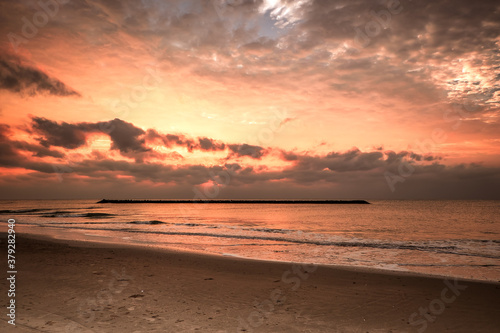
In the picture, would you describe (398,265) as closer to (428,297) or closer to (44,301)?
Answer: (428,297)

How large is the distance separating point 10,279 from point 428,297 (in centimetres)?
1442

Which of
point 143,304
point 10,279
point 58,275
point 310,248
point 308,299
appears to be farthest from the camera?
point 310,248

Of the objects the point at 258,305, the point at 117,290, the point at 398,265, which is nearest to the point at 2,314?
the point at 117,290

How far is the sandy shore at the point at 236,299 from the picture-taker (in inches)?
289

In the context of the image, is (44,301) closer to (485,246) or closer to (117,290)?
(117,290)

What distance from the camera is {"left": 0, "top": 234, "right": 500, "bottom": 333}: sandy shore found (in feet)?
24.0

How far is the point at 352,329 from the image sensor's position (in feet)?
24.0

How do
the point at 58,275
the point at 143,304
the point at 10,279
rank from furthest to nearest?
1. the point at 58,275
2. the point at 10,279
3. the point at 143,304

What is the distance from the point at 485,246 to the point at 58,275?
29563 millimetres

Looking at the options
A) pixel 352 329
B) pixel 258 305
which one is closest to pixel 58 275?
pixel 258 305

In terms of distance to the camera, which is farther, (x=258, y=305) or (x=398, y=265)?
(x=398, y=265)

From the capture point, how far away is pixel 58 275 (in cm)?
1155

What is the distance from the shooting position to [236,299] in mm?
9352

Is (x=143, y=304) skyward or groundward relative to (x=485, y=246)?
skyward
